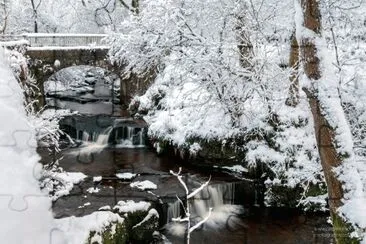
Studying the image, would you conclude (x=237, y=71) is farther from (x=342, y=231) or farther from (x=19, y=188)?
(x=19, y=188)

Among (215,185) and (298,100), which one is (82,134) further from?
(298,100)

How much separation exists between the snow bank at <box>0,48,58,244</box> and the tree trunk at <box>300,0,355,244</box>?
293 cm

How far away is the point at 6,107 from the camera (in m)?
3.93

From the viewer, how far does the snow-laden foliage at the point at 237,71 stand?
11.6 m

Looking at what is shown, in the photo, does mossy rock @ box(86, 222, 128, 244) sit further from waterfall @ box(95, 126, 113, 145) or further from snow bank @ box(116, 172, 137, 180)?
waterfall @ box(95, 126, 113, 145)

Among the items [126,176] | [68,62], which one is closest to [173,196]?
[126,176]

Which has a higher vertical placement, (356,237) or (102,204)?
(356,237)

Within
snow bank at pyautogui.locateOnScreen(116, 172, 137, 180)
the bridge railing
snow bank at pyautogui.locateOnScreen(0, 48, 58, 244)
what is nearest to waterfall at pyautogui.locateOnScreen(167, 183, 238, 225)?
snow bank at pyautogui.locateOnScreen(116, 172, 137, 180)

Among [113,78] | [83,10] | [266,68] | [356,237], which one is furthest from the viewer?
[83,10]

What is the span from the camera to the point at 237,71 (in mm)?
11617

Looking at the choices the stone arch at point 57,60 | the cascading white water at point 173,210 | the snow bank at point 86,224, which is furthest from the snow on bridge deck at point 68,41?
the snow bank at point 86,224

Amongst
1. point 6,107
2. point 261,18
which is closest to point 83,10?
point 261,18

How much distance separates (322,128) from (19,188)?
125 inches

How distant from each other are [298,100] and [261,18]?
2672 mm
